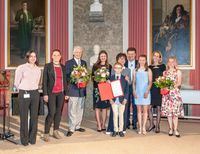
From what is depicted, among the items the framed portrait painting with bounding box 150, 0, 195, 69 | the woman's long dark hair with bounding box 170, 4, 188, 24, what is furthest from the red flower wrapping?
the woman's long dark hair with bounding box 170, 4, 188, 24

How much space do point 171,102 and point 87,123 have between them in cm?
276

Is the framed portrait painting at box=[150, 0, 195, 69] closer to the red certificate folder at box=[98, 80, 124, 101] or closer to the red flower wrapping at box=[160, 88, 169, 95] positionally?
the red flower wrapping at box=[160, 88, 169, 95]

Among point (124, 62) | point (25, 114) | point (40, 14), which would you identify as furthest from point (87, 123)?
point (40, 14)

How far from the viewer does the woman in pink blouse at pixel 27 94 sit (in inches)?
259

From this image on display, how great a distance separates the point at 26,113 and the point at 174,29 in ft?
19.4

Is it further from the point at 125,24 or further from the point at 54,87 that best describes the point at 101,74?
the point at 125,24

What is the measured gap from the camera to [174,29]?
36.2 ft

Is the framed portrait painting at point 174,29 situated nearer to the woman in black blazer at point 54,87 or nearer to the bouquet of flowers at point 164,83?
the bouquet of flowers at point 164,83

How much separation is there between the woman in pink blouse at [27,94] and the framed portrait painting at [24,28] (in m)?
5.04

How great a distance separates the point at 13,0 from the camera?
11688mm

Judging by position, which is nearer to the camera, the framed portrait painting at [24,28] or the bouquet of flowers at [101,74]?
the bouquet of flowers at [101,74]

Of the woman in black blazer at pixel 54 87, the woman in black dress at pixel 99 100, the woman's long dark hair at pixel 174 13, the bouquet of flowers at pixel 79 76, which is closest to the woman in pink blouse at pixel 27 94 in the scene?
the woman in black blazer at pixel 54 87

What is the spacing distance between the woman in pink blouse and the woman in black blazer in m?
0.28

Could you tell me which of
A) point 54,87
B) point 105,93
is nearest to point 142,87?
point 105,93
